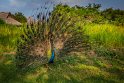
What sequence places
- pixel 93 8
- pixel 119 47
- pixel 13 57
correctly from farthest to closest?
pixel 93 8 → pixel 119 47 → pixel 13 57

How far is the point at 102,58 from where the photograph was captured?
1106 centimetres

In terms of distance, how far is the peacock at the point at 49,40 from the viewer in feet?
32.5

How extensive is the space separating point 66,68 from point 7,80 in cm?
200

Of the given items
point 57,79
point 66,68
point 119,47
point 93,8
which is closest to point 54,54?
point 66,68

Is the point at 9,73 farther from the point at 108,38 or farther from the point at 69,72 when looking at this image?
the point at 108,38

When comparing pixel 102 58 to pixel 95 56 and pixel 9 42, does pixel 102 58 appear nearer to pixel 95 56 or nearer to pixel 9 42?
pixel 95 56

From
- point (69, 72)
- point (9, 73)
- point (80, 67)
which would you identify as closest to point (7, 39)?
point (9, 73)

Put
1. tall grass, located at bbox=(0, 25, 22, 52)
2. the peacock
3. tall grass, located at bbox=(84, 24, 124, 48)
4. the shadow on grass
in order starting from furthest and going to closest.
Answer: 1. tall grass, located at bbox=(84, 24, 124, 48)
2. tall grass, located at bbox=(0, 25, 22, 52)
3. the peacock
4. the shadow on grass

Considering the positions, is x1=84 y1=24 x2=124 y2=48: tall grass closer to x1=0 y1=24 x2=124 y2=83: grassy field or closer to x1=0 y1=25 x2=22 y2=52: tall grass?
x1=0 y1=24 x2=124 y2=83: grassy field

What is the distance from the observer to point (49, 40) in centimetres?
1021

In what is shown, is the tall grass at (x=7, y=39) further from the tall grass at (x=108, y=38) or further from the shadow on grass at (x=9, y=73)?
the tall grass at (x=108, y=38)

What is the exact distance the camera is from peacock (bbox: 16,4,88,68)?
991 centimetres

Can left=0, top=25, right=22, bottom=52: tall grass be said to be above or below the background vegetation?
above

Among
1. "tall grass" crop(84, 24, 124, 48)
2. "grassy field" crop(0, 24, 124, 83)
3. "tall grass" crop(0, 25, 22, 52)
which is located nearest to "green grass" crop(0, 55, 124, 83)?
"grassy field" crop(0, 24, 124, 83)
